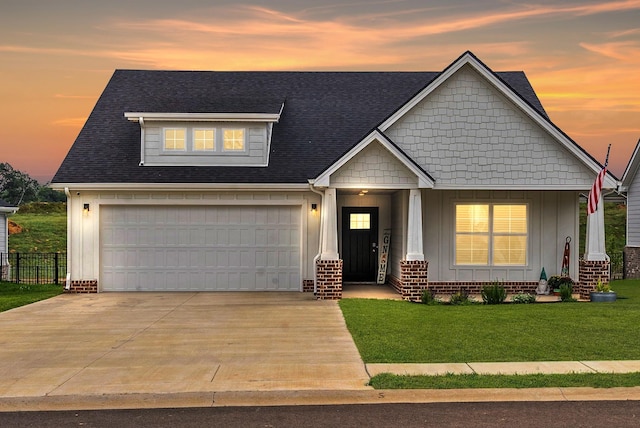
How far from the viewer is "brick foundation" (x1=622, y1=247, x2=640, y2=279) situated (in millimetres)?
25188

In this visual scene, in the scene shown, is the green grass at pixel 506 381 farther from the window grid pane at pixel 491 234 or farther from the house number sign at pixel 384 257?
the house number sign at pixel 384 257

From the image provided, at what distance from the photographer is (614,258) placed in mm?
28094

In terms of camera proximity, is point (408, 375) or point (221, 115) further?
point (221, 115)

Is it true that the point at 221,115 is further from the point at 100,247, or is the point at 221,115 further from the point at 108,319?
the point at 108,319

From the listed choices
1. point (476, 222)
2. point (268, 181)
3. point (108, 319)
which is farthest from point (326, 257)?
point (108, 319)

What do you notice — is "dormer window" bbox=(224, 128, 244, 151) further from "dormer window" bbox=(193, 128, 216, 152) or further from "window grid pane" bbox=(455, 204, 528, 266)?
"window grid pane" bbox=(455, 204, 528, 266)

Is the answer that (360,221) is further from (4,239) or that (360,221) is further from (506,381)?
(4,239)

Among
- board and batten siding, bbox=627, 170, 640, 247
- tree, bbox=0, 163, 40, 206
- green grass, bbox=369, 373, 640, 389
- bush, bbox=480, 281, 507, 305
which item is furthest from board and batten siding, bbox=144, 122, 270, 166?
tree, bbox=0, 163, 40, 206

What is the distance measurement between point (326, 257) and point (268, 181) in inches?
131

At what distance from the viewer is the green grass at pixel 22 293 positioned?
54.9 ft

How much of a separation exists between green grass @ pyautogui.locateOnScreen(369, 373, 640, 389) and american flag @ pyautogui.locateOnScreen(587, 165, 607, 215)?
29.0 ft

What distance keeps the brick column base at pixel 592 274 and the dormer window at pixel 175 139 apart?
12.5m

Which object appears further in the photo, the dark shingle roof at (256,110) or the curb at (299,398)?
the dark shingle roof at (256,110)

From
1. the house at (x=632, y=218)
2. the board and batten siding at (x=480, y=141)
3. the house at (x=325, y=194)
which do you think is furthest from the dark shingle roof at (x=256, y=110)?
the house at (x=632, y=218)
